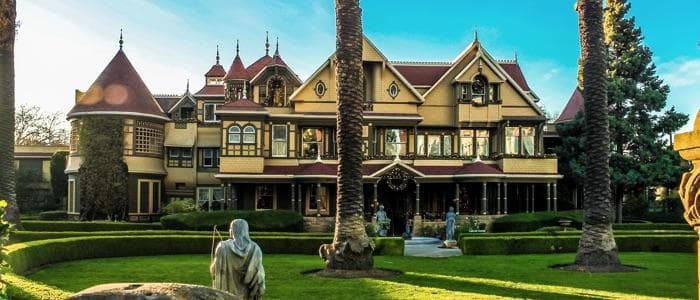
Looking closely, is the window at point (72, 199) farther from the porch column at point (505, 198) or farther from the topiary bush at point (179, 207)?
the porch column at point (505, 198)

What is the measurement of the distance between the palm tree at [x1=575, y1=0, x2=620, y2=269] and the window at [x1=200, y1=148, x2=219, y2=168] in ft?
95.7

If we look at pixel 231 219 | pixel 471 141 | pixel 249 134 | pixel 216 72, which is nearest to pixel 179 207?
pixel 249 134

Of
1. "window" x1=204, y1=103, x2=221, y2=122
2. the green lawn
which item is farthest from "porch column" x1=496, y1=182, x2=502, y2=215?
"window" x1=204, y1=103, x2=221, y2=122

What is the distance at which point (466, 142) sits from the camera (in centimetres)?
4003

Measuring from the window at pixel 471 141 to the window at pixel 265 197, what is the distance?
12006mm

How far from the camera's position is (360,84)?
1838cm

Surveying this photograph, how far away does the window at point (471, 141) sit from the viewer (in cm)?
3994

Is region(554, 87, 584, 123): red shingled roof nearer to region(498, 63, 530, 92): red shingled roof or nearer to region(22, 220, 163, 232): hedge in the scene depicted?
region(498, 63, 530, 92): red shingled roof

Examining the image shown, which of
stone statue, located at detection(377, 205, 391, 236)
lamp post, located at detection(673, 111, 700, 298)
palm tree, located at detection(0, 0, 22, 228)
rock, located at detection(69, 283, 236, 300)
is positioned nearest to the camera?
lamp post, located at detection(673, 111, 700, 298)

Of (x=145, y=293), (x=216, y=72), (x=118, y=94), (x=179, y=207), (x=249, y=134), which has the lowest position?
(x=179, y=207)

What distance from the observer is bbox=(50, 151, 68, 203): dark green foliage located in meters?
45.0

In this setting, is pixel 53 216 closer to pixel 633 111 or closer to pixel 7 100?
pixel 7 100

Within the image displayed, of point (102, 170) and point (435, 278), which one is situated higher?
point (102, 170)

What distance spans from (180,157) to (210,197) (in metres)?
3.35
